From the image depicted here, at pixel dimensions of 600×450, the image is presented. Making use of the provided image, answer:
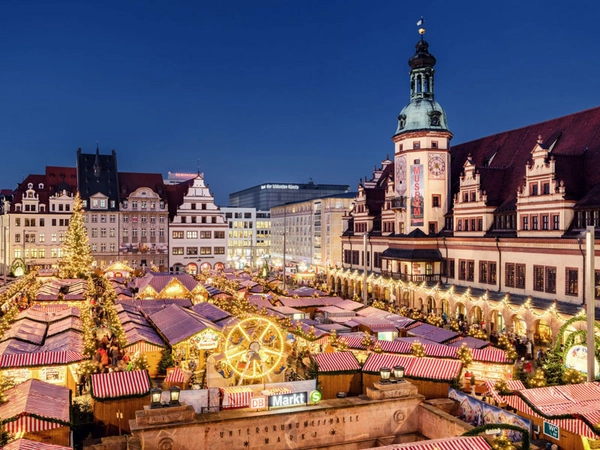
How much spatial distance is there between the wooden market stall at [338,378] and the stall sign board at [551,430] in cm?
586

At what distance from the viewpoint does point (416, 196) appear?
186ft

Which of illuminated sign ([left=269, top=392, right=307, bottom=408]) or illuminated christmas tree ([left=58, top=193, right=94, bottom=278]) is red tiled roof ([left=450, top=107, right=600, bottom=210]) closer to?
illuminated sign ([left=269, top=392, right=307, bottom=408])

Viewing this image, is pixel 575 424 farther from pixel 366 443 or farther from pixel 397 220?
pixel 397 220

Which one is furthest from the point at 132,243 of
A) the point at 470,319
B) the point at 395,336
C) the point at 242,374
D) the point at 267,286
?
the point at 242,374

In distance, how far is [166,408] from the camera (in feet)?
48.7

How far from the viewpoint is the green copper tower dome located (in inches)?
2267

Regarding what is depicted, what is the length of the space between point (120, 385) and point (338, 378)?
6.85 m

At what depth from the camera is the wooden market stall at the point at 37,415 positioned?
14594mm

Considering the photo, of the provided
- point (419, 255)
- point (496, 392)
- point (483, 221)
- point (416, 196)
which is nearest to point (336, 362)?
point (496, 392)

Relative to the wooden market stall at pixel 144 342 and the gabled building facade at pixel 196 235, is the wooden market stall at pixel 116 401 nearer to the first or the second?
the wooden market stall at pixel 144 342

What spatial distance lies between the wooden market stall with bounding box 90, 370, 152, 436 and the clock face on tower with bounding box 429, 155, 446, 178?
145 ft

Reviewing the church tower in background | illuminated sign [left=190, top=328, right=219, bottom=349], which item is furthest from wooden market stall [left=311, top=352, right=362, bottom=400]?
the church tower in background

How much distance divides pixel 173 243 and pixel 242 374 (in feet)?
257

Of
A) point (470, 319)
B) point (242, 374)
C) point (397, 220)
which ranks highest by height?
point (397, 220)
